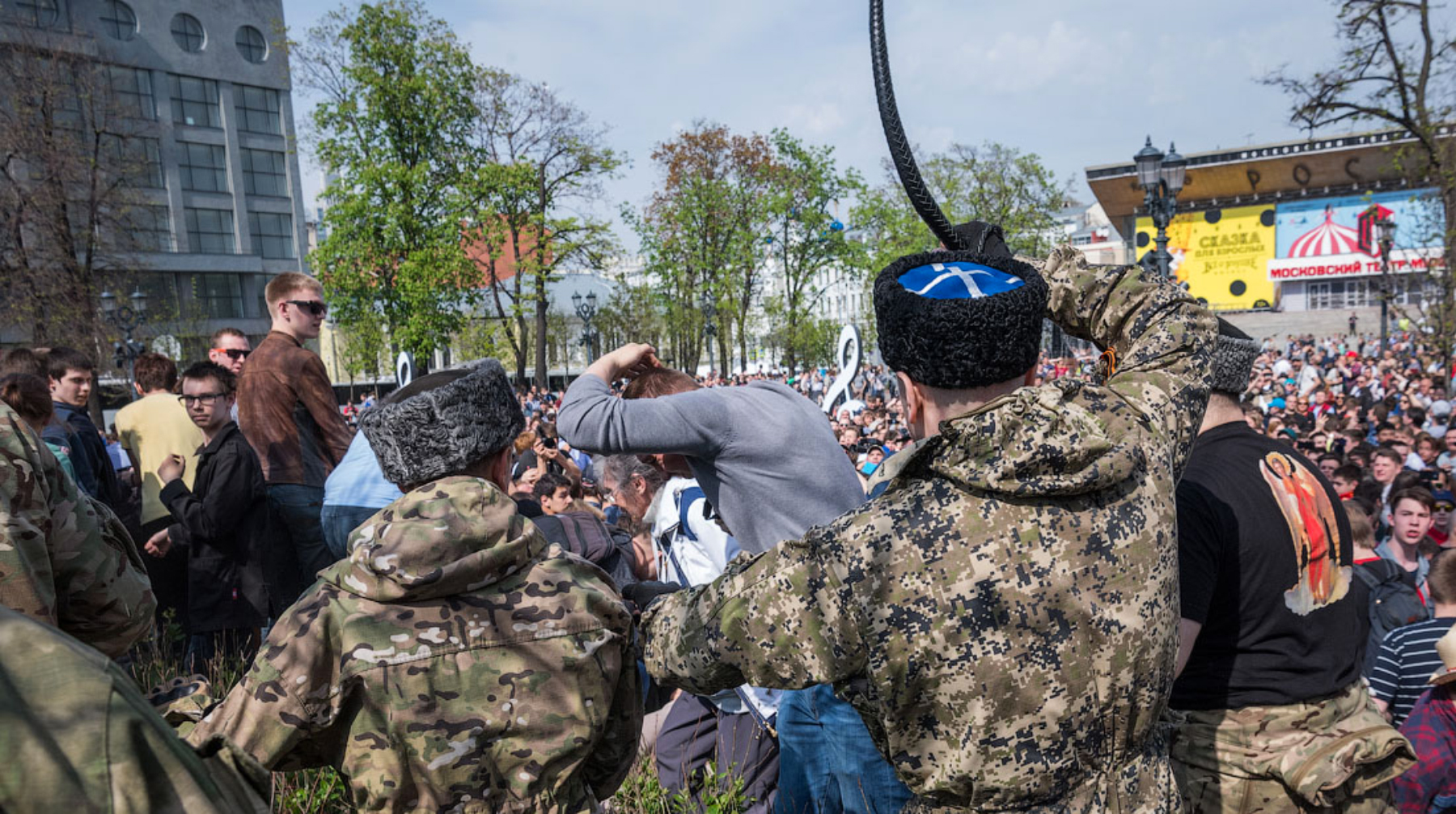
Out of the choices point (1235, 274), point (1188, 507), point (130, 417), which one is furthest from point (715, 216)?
point (1235, 274)

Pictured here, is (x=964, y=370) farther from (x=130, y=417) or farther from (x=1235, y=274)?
(x=1235, y=274)

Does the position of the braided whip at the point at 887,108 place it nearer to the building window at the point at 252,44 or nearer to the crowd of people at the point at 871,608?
the crowd of people at the point at 871,608

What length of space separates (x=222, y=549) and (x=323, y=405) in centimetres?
107

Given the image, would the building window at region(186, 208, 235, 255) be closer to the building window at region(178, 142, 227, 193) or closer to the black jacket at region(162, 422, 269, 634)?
the building window at region(178, 142, 227, 193)

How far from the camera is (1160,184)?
12461 millimetres

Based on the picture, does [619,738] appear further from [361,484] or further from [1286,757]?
[361,484]

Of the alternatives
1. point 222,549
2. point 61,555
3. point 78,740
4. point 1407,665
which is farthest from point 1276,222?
point 78,740

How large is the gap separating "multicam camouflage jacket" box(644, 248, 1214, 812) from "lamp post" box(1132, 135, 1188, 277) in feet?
37.5

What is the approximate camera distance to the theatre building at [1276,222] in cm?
5753

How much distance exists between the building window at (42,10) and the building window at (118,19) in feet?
8.45

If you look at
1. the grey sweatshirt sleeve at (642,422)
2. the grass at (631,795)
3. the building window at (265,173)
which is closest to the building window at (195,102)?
the building window at (265,173)

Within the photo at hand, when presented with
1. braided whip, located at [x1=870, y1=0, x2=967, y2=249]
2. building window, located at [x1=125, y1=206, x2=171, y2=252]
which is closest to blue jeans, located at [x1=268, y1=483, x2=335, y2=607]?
braided whip, located at [x1=870, y1=0, x2=967, y2=249]

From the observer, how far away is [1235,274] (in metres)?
61.8

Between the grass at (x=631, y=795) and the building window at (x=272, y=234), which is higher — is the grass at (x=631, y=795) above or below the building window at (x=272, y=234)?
below
